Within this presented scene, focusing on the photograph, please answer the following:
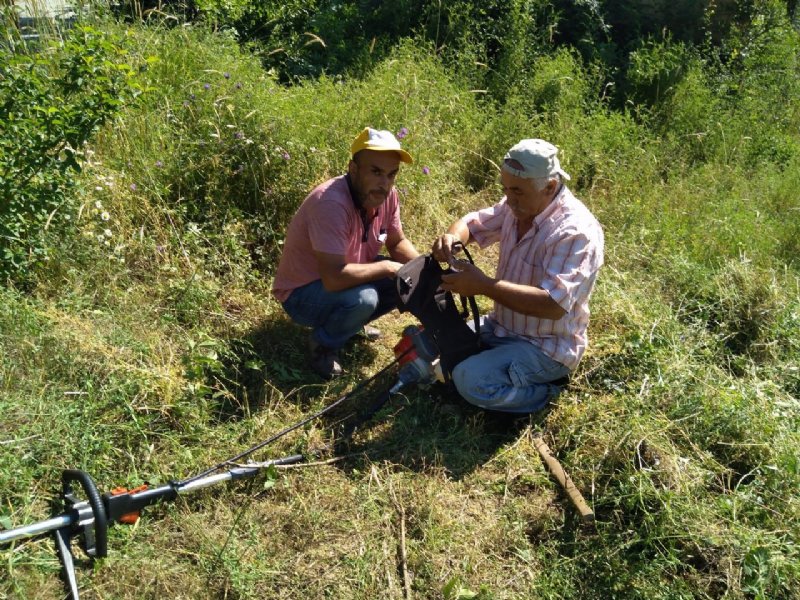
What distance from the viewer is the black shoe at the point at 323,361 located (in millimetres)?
4020

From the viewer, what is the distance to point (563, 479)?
137 inches

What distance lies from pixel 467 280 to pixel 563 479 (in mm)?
1005

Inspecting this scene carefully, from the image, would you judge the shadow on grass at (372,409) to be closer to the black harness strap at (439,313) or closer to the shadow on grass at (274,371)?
the shadow on grass at (274,371)

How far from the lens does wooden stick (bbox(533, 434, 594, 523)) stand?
3289 mm

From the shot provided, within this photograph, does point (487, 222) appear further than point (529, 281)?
Yes

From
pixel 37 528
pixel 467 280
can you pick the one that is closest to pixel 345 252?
pixel 467 280

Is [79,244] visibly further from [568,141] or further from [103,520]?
[568,141]

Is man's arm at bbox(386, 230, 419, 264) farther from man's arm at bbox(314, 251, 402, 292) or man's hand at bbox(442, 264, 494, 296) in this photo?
man's hand at bbox(442, 264, 494, 296)

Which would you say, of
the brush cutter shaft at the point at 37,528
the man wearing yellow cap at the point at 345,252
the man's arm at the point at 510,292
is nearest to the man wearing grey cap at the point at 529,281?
the man's arm at the point at 510,292

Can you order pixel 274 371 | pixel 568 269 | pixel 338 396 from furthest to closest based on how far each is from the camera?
pixel 274 371, pixel 338 396, pixel 568 269

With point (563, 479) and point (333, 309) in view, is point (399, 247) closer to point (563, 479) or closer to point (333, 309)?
point (333, 309)

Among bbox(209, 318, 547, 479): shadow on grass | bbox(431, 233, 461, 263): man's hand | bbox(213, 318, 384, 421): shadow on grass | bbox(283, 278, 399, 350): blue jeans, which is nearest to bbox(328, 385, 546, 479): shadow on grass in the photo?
bbox(209, 318, 547, 479): shadow on grass

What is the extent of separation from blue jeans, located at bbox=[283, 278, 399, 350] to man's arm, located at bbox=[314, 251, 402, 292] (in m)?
0.08

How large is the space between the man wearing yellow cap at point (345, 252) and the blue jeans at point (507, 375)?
24.4 inches
